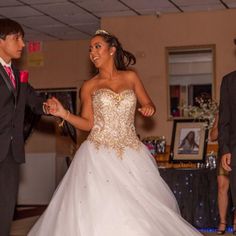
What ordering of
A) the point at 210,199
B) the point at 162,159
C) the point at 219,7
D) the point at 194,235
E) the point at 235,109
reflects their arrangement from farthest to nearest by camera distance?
the point at 219,7 < the point at 162,159 < the point at 210,199 < the point at 194,235 < the point at 235,109

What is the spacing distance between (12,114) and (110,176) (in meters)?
0.82

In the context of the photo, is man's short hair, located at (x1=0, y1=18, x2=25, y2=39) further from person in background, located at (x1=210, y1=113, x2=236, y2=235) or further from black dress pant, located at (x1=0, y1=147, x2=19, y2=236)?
person in background, located at (x1=210, y1=113, x2=236, y2=235)

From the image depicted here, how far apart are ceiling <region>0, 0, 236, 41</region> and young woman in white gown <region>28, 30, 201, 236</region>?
3.88m

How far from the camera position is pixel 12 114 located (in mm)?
3781

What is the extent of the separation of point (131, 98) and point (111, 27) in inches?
201

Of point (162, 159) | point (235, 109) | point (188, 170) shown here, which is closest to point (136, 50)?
point (162, 159)

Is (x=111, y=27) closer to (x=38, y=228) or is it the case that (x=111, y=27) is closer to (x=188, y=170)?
(x=188, y=170)

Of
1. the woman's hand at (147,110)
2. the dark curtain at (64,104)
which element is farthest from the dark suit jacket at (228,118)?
the dark curtain at (64,104)

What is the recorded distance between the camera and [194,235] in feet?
13.8

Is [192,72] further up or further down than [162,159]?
further up

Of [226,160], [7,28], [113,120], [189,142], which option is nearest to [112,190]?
[113,120]

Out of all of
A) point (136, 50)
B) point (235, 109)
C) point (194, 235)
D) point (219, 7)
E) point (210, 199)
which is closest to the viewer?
point (235, 109)

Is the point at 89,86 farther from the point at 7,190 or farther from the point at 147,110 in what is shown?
the point at 7,190

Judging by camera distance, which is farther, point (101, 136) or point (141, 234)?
point (101, 136)
